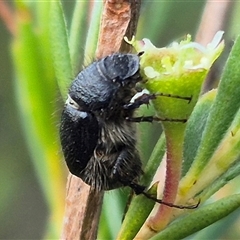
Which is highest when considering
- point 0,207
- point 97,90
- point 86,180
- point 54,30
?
point 54,30

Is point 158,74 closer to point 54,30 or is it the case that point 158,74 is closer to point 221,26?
point 54,30

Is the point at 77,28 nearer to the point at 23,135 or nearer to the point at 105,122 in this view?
Answer: the point at 105,122

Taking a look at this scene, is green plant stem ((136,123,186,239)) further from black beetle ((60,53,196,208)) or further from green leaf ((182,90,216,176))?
black beetle ((60,53,196,208))

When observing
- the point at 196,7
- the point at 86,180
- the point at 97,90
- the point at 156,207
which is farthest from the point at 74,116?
the point at 196,7

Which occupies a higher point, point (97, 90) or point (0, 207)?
point (97, 90)

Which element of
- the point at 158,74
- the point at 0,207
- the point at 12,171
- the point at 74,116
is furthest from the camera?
the point at 12,171

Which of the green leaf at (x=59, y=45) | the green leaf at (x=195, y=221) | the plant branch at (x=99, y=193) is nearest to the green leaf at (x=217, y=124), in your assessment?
the green leaf at (x=195, y=221)

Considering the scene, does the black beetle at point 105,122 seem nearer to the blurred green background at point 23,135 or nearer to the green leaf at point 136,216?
the blurred green background at point 23,135

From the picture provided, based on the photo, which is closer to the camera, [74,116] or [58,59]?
Result: [58,59]
